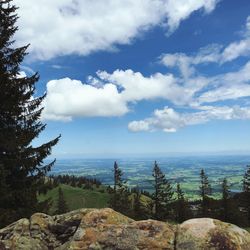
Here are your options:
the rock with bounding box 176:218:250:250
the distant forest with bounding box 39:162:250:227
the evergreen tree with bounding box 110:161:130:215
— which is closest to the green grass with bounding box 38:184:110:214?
the evergreen tree with bounding box 110:161:130:215

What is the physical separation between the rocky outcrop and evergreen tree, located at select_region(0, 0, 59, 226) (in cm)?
859

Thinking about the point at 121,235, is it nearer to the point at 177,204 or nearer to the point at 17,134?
the point at 17,134

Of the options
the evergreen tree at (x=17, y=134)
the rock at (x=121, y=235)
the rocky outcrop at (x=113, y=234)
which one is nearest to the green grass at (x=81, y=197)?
the evergreen tree at (x=17, y=134)

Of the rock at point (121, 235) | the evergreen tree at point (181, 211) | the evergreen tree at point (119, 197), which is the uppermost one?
the rock at point (121, 235)

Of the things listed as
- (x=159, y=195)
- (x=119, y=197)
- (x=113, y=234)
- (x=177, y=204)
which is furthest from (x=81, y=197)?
(x=113, y=234)

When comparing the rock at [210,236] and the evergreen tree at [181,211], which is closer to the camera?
the rock at [210,236]

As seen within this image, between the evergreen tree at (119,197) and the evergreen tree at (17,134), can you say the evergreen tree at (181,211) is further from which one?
the evergreen tree at (17,134)

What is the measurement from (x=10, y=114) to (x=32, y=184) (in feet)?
15.0

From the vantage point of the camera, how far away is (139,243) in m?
10.2

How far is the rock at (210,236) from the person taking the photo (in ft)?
30.9

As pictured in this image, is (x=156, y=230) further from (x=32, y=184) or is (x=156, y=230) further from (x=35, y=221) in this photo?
(x=32, y=184)

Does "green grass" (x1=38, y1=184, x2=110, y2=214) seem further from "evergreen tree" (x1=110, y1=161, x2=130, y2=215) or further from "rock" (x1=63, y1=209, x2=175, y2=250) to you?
"rock" (x1=63, y1=209, x2=175, y2=250)

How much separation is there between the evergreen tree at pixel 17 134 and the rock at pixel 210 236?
43.3 feet

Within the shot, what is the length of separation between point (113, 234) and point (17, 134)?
1294 centimetres
